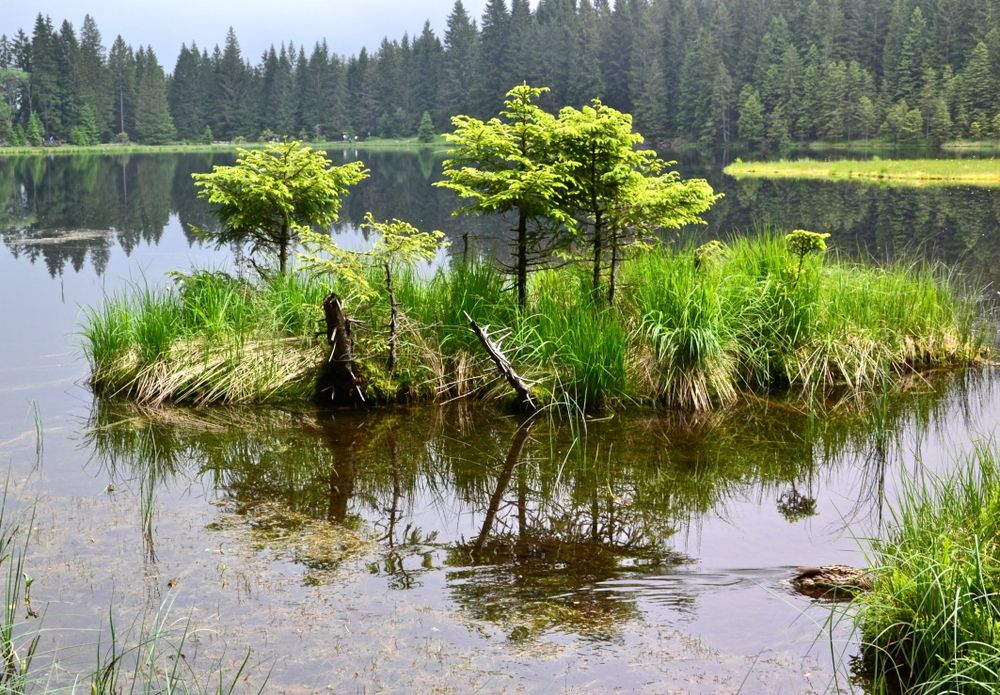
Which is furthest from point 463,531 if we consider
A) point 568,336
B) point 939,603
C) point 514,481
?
point 568,336

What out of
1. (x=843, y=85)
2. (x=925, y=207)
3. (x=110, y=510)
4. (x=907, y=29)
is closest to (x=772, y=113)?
(x=843, y=85)

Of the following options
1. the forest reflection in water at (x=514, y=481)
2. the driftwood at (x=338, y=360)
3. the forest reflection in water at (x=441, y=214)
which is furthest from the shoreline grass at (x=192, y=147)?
the forest reflection in water at (x=514, y=481)

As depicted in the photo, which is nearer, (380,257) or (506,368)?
(506,368)

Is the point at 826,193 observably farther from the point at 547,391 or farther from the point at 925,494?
the point at 925,494

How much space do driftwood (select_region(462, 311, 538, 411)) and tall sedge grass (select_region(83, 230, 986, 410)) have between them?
0.56 feet

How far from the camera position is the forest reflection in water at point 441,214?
2153cm

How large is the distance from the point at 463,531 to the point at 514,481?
1.03m

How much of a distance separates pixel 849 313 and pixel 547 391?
135 inches

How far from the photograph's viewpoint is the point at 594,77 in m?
93.6

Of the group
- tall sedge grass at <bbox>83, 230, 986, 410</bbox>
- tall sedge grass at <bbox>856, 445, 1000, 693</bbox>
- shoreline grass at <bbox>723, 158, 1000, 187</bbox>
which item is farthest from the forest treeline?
tall sedge grass at <bbox>856, 445, 1000, 693</bbox>

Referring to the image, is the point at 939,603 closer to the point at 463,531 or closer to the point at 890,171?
the point at 463,531

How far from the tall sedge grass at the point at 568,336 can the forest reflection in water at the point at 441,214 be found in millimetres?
4159

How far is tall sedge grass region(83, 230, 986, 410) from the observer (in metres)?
9.10

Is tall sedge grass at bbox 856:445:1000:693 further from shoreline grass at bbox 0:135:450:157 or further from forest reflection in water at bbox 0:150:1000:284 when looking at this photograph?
shoreline grass at bbox 0:135:450:157
